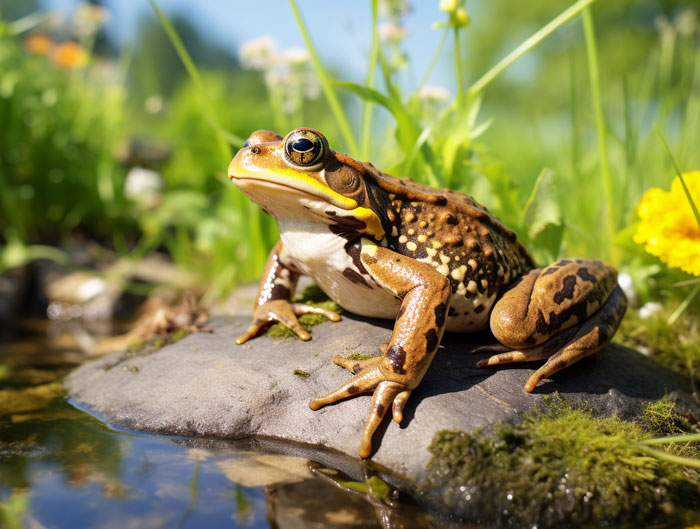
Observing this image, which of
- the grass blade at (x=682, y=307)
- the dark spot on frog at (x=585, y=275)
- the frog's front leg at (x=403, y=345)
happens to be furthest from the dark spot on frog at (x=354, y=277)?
the grass blade at (x=682, y=307)

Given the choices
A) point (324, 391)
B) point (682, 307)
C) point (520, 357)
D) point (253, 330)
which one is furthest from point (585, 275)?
point (253, 330)

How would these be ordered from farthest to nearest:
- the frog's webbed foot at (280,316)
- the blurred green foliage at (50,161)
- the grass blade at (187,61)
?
1. the blurred green foliage at (50,161)
2. the grass blade at (187,61)
3. the frog's webbed foot at (280,316)

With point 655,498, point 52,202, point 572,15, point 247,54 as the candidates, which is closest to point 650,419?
point 655,498

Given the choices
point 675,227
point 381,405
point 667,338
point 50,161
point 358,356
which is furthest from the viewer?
point 50,161

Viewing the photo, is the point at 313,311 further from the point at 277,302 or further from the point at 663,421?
the point at 663,421

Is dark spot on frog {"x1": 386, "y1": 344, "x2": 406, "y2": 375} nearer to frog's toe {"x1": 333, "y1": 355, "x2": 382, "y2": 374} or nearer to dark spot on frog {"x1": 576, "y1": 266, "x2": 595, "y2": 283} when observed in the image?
frog's toe {"x1": 333, "y1": 355, "x2": 382, "y2": 374}

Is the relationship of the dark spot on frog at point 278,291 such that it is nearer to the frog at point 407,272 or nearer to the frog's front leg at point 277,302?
the frog's front leg at point 277,302
